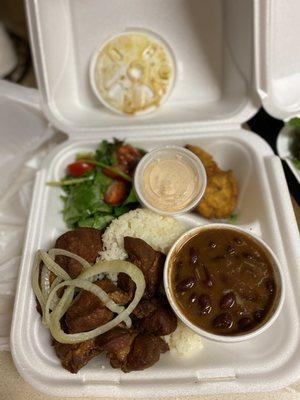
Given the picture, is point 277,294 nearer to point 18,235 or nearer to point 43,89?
point 18,235

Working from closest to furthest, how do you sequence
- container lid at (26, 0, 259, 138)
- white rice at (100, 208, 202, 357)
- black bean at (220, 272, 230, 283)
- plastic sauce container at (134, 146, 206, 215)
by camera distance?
1. black bean at (220, 272, 230, 283)
2. white rice at (100, 208, 202, 357)
3. plastic sauce container at (134, 146, 206, 215)
4. container lid at (26, 0, 259, 138)

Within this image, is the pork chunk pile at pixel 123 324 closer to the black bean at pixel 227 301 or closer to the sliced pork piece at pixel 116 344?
the sliced pork piece at pixel 116 344

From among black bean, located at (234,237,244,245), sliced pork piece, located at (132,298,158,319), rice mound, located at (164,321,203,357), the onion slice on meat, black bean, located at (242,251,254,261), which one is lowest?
rice mound, located at (164,321,203,357)

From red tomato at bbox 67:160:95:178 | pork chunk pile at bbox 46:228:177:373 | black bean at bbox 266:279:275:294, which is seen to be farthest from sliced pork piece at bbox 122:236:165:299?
red tomato at bbox 67:160:95:178

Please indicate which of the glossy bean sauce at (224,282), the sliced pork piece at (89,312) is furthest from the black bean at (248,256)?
the sliced pork piece at (89,312)

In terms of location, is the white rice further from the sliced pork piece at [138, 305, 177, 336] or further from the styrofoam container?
the styrofoam container

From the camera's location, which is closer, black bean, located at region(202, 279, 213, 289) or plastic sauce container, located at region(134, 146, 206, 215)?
black bean, located at region(202, 279, 213, 289)
